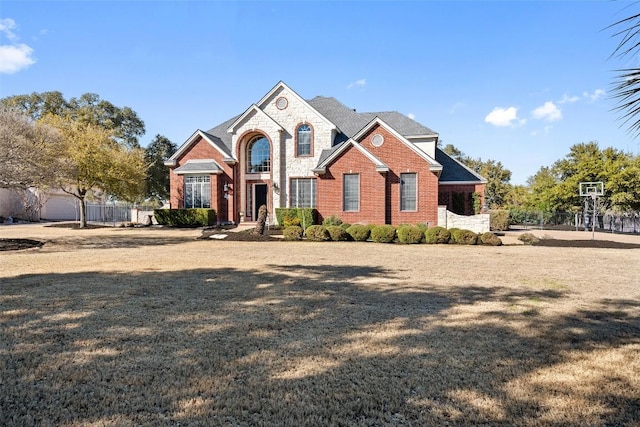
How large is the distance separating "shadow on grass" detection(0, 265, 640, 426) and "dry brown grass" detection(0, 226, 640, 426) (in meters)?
0.02

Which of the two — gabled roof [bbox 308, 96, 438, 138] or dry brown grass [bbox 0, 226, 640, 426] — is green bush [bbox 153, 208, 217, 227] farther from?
dry brown grass [bbox 0, 226, 640, 426]

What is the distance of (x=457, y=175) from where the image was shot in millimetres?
25266

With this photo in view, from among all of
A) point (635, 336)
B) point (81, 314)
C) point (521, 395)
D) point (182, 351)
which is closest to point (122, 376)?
point (182, 351)

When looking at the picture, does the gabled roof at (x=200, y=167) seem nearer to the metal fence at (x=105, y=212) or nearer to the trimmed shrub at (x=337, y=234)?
the trimmed shrub at (x=337, y=234)

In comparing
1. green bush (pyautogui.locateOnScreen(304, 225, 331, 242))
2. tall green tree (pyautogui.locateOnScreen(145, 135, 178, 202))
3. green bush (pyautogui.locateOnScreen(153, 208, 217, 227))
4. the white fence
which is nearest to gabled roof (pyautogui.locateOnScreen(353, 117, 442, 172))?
the white fence

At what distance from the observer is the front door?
27.1 m

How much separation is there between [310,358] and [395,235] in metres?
13.8

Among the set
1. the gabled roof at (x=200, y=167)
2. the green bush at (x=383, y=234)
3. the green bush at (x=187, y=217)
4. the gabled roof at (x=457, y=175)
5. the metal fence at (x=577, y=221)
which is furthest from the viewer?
the metal fence at (x=577, y=221)

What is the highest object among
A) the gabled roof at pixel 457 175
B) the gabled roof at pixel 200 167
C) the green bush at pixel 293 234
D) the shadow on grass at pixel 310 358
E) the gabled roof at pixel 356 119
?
the gabled roof at pixel 356 119

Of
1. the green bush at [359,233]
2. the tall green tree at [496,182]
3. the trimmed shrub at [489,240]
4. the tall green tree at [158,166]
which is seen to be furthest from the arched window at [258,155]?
the tall green tree at [496,182]

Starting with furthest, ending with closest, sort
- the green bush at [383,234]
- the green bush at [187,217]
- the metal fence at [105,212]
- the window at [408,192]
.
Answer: the metal fence at [105,212] → the green bush at [187,217] → the window at [408,192] → the green bush at [383,234]

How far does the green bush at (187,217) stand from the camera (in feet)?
83.3

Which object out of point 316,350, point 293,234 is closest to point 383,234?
point 293,234

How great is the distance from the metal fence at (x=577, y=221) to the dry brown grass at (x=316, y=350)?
25.2 metres
